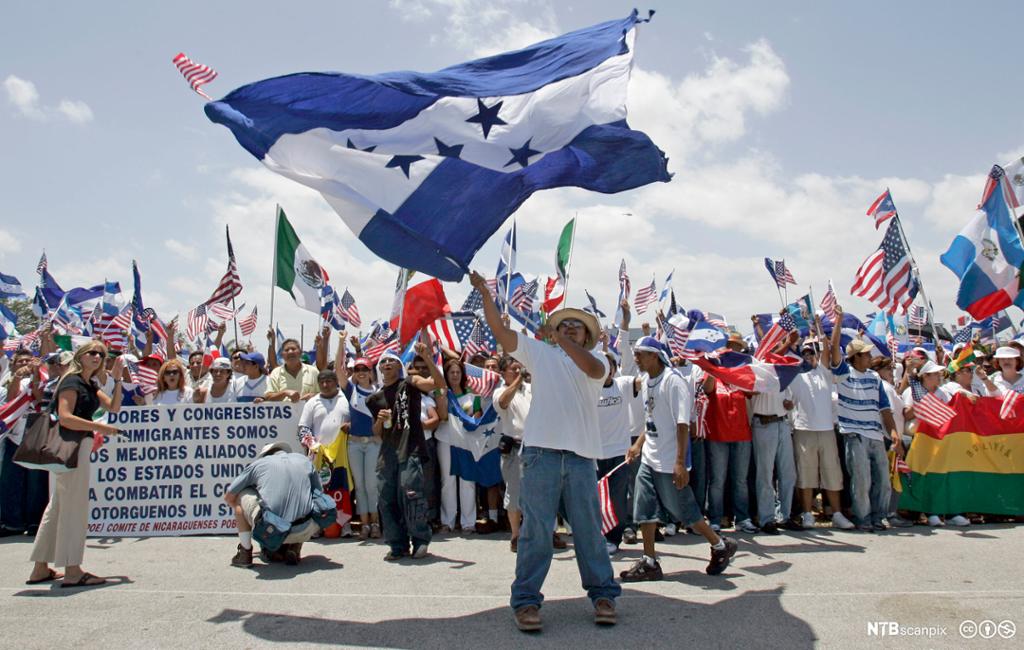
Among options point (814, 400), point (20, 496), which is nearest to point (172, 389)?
point (20, 496)

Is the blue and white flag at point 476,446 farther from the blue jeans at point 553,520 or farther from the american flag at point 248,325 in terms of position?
the american flag at point 248,325

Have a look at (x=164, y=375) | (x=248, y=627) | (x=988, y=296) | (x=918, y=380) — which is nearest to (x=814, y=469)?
(x=918, y=380)

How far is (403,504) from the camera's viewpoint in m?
7.36

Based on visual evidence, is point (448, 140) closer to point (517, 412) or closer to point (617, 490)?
point (517, 412)

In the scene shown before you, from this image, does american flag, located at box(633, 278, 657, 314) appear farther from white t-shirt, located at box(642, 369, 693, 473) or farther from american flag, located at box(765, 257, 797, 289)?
white t-shirt, located at box(642, 369, 693, 473)

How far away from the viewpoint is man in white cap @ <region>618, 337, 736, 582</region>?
6.18 meters

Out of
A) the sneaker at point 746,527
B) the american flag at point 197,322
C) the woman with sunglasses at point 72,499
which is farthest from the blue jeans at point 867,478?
the american flag at point 197,322

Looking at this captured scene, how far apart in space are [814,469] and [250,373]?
281 inches

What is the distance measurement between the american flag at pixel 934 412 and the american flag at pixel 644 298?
794 cm

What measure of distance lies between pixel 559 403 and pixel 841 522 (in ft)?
17.3

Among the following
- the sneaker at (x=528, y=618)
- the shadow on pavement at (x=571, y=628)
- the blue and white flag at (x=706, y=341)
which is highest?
the blue and white flag at (x=706, y=341)

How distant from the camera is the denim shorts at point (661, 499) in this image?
622 centimetres

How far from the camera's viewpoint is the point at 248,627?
5.01m

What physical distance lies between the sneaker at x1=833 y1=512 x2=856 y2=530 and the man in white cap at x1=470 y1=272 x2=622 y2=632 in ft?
15.6
